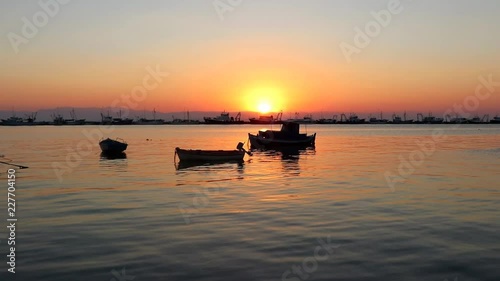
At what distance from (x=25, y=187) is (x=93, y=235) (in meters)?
16.1

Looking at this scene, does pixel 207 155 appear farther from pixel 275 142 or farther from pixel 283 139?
pixel 283 139

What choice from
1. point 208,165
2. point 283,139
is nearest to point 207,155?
point 208,165

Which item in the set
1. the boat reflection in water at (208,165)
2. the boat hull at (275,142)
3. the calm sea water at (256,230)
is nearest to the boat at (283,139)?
the boat hull at (275,142)

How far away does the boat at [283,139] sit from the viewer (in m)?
77.0

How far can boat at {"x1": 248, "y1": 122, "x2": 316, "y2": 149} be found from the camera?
77000 mm

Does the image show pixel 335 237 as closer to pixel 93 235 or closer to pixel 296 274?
pixel 296 274

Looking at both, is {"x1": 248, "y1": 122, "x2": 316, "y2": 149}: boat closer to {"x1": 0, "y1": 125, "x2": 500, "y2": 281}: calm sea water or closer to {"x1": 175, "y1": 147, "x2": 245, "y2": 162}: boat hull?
{"x1": 175, "y1": 147, "x2": 245, "y2": 162}: boat hull

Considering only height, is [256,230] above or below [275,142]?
below

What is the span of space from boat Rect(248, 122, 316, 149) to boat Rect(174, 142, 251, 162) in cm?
2582

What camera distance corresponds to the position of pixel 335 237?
53.2 ft

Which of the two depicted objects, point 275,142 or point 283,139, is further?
point 283,139

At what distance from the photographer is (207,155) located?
166 feet

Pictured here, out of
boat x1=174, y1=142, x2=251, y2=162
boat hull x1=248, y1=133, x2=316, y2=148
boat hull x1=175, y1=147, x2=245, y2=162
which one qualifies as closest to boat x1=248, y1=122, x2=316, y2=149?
boat hull x1=248, y1=133, x2=316, y2=148

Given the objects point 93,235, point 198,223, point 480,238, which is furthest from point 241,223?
point 480,238
